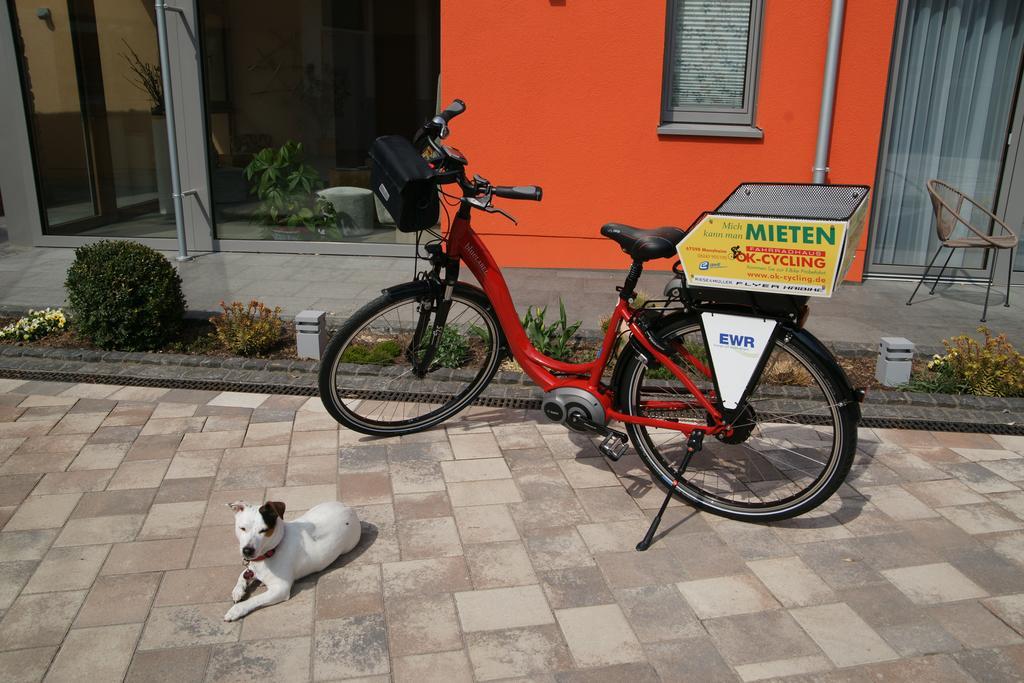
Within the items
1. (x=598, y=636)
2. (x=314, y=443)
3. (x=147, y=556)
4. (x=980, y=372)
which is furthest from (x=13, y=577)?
(x=980, y=372)

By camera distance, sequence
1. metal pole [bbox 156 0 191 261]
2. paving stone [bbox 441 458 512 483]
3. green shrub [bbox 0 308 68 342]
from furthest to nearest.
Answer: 1. metal pole [bbox 156 0 191 261]
2. green shrub [bbox 0 308 68 342]
3. paving stone [bbox 441 458 512 483]

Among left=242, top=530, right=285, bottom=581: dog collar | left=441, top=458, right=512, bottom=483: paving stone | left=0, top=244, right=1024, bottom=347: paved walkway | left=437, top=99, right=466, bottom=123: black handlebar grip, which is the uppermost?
left=437, top=99, right=466, bottom=123: black handlebar grip

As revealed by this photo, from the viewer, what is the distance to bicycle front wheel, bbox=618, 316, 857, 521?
3240 millimetres

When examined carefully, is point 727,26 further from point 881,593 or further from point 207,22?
point 881,593

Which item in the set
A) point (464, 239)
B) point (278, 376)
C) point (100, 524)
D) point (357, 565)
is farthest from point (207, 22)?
point (357, 565)

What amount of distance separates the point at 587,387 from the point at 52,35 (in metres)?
6.81

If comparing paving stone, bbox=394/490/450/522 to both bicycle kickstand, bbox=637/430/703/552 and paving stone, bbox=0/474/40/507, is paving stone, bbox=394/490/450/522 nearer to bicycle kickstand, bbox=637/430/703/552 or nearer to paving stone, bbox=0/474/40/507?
bicycle kickstand, bbox=637/430/703/552

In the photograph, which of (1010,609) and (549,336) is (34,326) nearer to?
(549,336)

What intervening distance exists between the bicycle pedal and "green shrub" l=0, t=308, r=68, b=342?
3.83m

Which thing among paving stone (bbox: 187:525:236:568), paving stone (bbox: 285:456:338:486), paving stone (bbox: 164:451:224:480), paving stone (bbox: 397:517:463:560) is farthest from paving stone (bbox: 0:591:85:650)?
paving stone (bbox: 397:517:463:560)

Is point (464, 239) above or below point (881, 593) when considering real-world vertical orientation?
above

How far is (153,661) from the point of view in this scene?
102 inches

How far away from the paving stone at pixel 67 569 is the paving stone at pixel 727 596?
6.78ft

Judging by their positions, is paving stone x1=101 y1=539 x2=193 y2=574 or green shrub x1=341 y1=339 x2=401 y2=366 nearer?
paving stone x1=101 y1=539 x2=193 y2=574
